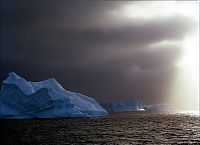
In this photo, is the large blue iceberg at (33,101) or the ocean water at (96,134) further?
the large blue iceberg at (33,101)

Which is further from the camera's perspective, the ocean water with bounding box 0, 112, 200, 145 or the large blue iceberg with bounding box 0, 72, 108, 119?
the large blue iceberg with bounding box 0, 72, 108, 119

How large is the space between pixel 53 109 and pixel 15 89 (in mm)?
12729

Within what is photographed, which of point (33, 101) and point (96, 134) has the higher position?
point (33, 101)

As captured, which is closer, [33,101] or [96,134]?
[96,134]

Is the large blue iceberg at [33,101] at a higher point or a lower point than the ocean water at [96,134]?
higher

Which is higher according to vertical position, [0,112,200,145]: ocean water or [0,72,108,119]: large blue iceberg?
[0,72,108,119]: large blue iceberg

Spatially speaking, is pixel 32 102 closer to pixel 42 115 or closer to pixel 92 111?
pixel 42 115

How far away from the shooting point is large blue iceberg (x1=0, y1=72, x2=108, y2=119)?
301ft

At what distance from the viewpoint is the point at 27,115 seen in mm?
100188

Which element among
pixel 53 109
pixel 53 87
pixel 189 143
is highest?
pixel 53 87

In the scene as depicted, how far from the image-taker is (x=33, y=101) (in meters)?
91.9

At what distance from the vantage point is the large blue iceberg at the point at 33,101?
301ft

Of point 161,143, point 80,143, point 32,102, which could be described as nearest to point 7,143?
point 80,143

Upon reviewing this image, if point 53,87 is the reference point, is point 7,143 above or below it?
below
